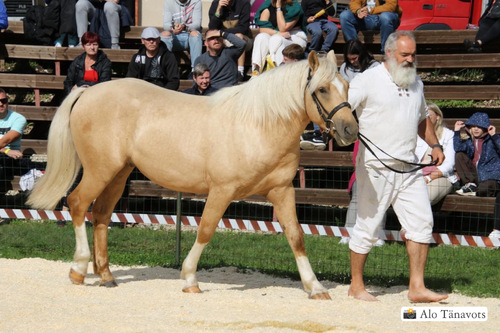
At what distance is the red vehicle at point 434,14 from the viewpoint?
1603cm

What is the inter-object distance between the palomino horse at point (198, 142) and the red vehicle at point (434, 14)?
8.65m

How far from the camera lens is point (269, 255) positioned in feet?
31.5

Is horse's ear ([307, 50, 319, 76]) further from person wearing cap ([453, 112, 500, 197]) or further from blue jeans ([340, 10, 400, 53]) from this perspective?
blue jeans ([340, 10, 400, 53])

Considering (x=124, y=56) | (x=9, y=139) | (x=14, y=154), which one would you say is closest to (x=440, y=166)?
(x=14, y=154)

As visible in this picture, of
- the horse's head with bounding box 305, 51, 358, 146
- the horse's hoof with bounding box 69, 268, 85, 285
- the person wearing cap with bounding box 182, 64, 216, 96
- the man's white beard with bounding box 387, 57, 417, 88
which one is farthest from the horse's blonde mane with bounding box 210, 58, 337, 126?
the person wearing cap with bounding box 182, 64, 216, 96

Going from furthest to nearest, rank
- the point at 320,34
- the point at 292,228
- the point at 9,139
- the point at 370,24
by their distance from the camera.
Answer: the point at 370,24
the point at 320,34
the point at 9,139
the point at 292,228

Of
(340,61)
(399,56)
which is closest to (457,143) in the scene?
(340,61)

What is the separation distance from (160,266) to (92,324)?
2813mm

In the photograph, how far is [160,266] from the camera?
895 cm

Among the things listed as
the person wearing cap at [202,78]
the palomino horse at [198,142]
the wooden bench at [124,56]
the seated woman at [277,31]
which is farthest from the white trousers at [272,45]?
the palomino horse at [198,142]

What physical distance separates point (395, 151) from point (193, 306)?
215 cm

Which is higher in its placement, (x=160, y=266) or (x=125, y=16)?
(x=125, y=16)

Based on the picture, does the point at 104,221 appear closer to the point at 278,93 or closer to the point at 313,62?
the point at 278,93

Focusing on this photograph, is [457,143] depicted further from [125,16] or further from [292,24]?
[125,16]
